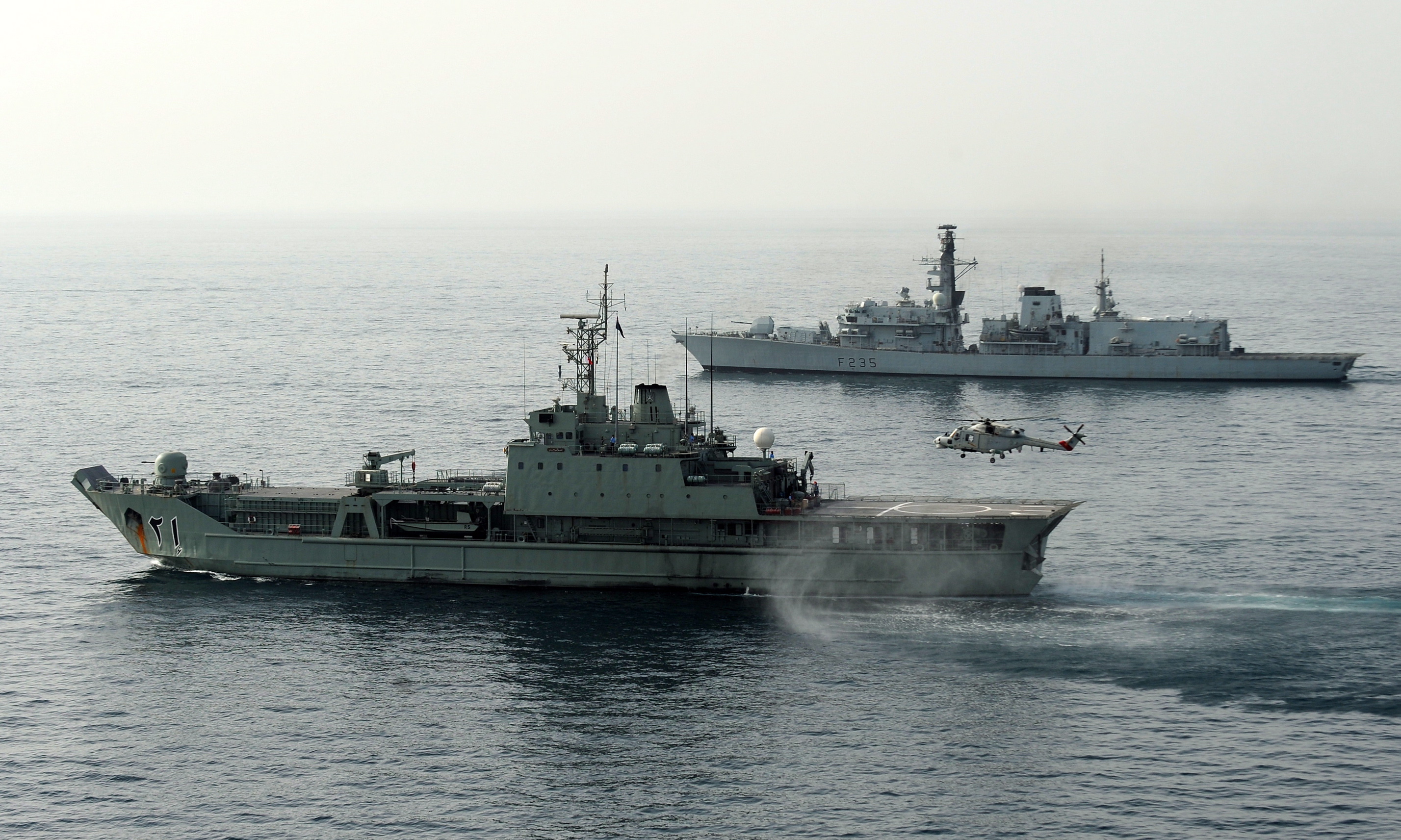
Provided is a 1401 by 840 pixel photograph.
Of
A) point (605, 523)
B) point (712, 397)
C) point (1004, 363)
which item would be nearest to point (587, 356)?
point (605, 523)

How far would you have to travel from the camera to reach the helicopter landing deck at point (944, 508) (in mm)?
60219

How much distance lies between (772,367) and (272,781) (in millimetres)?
93173

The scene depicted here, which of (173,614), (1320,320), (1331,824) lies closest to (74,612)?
(173,614)

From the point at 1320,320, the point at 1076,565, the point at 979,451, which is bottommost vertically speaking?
the point at 1076,565

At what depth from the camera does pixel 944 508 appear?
6281 cm

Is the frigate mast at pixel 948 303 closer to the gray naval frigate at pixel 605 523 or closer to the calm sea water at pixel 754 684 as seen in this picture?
the calm sea water at pixel 754 684

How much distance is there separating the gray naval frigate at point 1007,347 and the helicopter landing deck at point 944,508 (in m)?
58.0

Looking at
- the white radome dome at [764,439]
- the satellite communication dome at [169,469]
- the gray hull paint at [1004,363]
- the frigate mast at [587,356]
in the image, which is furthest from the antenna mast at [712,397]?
the satellite communication dome at [169,469]

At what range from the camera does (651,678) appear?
5022cm

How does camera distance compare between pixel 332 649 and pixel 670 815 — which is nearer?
pixel 670 815

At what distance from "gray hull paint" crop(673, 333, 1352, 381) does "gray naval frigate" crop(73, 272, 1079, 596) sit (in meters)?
53.9

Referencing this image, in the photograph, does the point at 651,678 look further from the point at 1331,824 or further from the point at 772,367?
the point at 772,367

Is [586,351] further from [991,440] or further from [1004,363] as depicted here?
[1004,363]

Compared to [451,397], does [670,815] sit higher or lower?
lower
